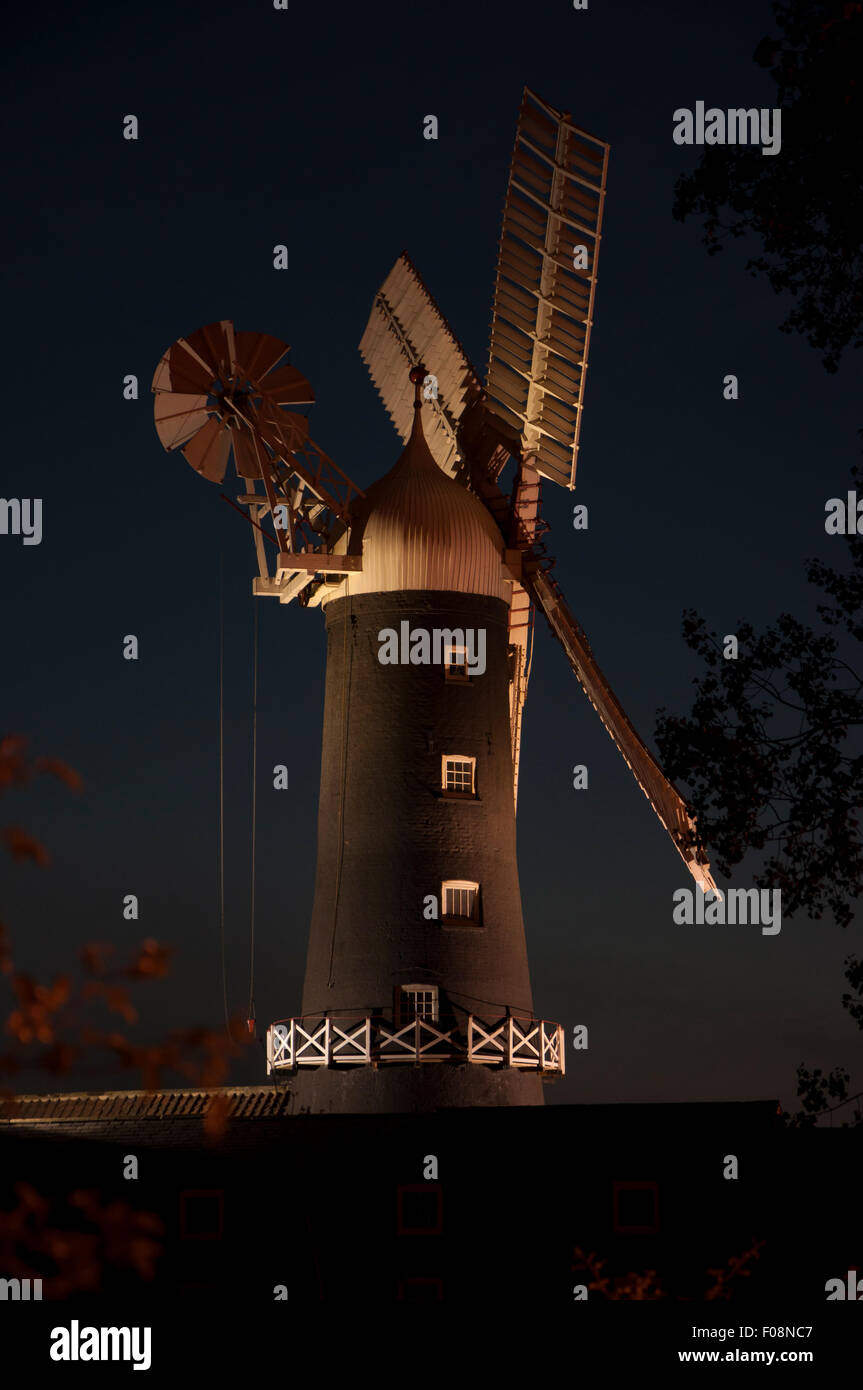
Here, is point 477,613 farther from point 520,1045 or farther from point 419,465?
point 520,1045

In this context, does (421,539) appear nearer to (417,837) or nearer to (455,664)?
(455,664)

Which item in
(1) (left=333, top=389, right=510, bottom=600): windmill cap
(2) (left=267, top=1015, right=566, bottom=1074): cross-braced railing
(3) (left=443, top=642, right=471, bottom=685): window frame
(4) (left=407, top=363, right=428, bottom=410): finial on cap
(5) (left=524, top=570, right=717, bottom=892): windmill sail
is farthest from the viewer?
(4) (left=407, top=363, right=428, bottom=410): finial on cap

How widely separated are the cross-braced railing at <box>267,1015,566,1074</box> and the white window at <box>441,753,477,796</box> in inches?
187

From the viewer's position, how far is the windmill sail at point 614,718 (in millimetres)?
41375

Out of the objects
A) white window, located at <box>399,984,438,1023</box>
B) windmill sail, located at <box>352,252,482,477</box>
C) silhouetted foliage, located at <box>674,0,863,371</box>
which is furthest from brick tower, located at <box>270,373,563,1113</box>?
silhouetted foliage, located at <box>674,0,863,371</box>

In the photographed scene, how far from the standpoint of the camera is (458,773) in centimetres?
3897

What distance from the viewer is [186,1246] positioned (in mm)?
35500

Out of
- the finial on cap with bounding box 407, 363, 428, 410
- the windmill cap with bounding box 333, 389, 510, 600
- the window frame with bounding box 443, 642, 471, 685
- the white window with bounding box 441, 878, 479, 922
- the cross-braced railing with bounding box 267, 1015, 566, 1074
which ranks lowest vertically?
the cross-braced railing with bounding box 267, 1015, 566, 1074

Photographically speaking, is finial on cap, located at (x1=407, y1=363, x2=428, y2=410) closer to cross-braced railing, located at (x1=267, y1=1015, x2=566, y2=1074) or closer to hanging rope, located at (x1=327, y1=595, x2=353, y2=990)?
hanging rope, located at (x1=327, y1=595, x2=353, y2=990)

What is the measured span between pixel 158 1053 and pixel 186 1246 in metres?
28.8

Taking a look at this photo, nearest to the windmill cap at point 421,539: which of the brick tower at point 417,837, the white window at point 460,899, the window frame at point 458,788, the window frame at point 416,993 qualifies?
the brick tower at point 417,837

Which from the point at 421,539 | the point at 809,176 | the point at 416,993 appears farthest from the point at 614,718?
the point at 809,176

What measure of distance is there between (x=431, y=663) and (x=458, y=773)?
93.6 inches

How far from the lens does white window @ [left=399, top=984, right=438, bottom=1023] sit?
122ft
